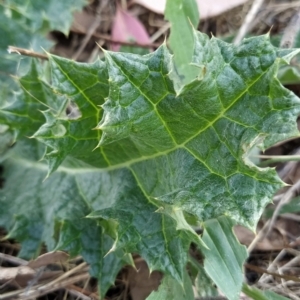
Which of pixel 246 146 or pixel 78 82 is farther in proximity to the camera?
pixel 78 82

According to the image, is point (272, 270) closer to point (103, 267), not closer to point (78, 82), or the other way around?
point (103, 267)

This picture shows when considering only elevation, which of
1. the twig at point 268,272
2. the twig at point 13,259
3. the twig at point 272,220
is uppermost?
the twig at point 272,220

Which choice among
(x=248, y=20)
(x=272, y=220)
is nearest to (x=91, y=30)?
(x=248, y=20)

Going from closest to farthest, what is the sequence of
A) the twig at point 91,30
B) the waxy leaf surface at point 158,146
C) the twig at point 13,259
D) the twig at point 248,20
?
the waxy leaf surface at point 158,146 < the twig at point 13,259 < the twig at point 248,20 < the twig at point 91,30

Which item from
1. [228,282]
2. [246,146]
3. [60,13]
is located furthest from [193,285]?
[60,13]

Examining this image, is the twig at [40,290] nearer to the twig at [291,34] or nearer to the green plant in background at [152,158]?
the green plant in background at [152,158]

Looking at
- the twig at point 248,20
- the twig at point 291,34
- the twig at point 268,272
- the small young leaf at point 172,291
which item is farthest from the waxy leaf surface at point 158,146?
the twig at point 248,20
